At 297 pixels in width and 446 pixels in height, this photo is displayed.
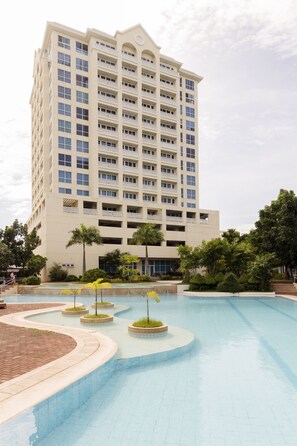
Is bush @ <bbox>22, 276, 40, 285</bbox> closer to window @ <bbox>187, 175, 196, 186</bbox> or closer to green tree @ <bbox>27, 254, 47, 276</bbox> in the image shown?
green tree @ <bbox>27, 254, 47, 276</bbox>

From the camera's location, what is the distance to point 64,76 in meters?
54.5

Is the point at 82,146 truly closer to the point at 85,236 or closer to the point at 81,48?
the point at 81,48

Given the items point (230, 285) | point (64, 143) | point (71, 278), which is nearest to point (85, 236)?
point (71, 278)

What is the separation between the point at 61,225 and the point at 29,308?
2952 centimetres

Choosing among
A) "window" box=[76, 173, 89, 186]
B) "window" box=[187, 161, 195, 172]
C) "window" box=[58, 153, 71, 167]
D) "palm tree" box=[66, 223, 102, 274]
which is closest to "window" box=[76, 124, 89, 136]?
"window" box=[58, 153, 71, 167]

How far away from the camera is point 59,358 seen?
9203 mm

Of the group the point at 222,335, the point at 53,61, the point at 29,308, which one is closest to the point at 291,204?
the point at 222,335

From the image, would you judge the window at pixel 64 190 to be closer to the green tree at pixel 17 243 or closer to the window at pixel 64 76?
the green tree at pixel 17 243

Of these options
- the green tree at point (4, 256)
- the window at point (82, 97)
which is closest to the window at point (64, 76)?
the window at point (82, 97)

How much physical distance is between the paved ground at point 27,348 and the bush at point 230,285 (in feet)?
75.2

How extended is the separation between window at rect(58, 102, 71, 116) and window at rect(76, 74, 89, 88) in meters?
4.58

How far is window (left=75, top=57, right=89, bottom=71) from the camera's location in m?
55.8

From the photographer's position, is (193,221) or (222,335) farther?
(193,221)

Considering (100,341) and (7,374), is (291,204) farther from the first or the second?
(7,374)
